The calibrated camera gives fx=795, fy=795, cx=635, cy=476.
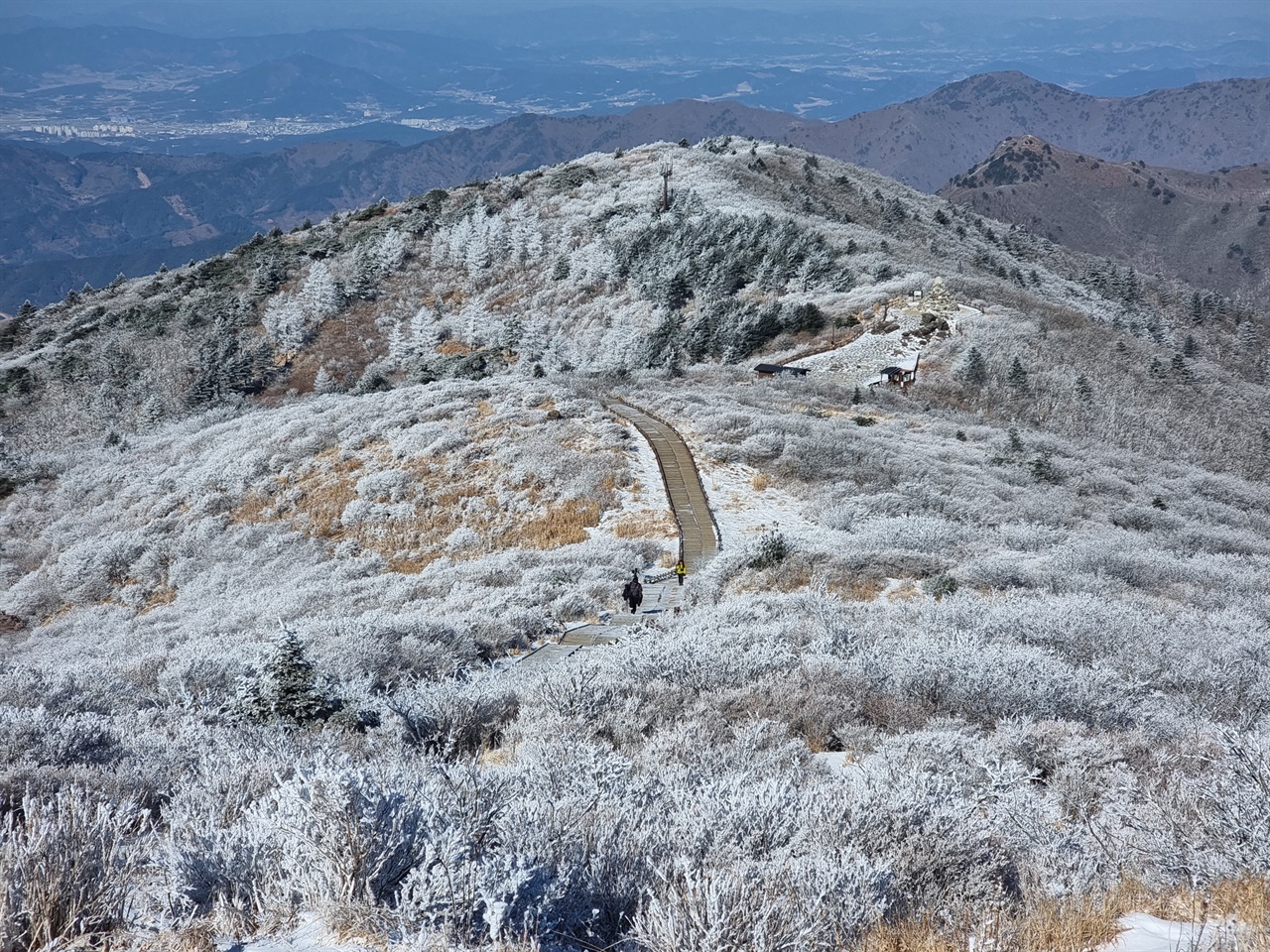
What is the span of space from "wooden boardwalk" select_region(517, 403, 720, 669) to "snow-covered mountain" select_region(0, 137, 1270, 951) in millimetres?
563

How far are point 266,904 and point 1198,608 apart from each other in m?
14.0

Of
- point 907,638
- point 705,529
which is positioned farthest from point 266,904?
point 705,529

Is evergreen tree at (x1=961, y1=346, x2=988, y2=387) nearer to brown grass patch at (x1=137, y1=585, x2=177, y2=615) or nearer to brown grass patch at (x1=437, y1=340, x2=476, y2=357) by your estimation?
brown grass patch at (x1=437, y1=340, x2=476, y2=357)

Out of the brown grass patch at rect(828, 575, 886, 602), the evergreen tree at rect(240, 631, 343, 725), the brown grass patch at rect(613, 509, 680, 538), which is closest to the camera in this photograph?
the evergreen tree at rect(240, 631, 343, 725)

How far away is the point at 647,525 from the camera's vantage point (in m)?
19.0

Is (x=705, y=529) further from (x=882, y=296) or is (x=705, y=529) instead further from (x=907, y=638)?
(x=882, y=296)

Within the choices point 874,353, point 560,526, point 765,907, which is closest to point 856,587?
point 560,526

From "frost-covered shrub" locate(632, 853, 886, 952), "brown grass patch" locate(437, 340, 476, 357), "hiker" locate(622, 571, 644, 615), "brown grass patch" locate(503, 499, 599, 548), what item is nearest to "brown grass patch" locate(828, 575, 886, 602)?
"hiker" locate(622, 571, 644, 615)

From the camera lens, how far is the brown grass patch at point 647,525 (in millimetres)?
18578

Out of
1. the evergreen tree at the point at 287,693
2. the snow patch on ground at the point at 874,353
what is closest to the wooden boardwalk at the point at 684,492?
the evergreen tree at the point at 287,693

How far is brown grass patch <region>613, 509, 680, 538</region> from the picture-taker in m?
18.6

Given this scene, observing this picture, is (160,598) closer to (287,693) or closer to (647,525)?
(647,525)

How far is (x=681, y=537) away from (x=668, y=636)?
7.48m

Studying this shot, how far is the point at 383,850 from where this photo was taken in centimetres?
395
